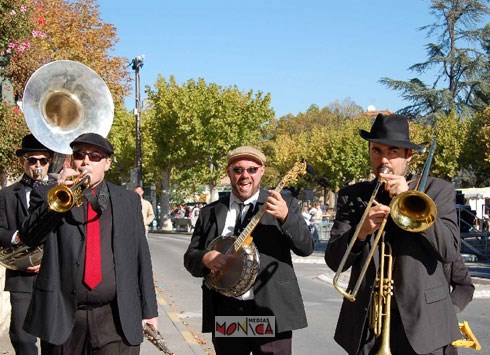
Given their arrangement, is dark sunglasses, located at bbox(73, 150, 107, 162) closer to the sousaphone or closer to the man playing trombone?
the man playing trombone

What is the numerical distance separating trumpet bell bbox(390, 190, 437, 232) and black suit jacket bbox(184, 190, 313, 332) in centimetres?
102

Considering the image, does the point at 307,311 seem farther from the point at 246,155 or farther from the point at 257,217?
the point at 257,217

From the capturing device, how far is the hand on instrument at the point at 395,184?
3.72 m

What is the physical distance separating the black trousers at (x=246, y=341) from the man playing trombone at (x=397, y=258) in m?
0.65

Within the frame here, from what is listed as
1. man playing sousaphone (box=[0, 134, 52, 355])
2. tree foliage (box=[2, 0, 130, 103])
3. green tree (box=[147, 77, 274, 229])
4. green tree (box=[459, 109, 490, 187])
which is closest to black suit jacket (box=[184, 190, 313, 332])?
man playing sousaphone (box=[0, 134, 52, 355])

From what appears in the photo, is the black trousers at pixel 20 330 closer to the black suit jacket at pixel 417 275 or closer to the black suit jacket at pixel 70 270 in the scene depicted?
the black suit jacket at pixel 70 270

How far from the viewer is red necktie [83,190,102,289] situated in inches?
171

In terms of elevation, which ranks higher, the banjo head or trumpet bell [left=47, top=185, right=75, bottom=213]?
trumpet bell [left=47, top=185, right=75, bottom=213]

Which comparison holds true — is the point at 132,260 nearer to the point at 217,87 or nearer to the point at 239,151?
the point at 239,151

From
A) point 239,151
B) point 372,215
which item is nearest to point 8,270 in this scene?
point 239,151

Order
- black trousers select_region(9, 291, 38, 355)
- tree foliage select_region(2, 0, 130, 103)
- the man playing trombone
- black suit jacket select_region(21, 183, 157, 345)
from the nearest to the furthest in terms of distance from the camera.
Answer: the man playing trombone < black suit jacket select_region(21, 183, 157, 345) < black trousers select_region(9, 291, 38, 355) < tree foliage select_region(2, 0, 130, 103)

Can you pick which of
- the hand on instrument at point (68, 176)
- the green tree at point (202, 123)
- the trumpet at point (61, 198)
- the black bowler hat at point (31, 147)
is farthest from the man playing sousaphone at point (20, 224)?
the green tree at point (202, 123)

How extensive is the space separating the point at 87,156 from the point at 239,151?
940mm

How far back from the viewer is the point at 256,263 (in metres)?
4.51
